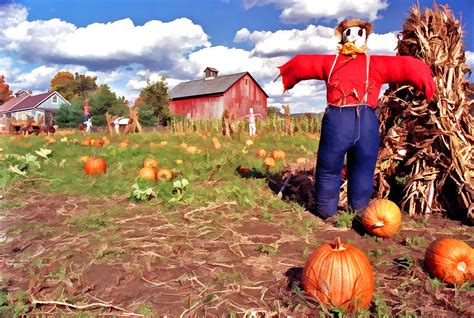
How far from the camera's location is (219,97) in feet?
149

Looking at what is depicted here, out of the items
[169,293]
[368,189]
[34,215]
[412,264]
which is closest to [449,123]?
[368,189]

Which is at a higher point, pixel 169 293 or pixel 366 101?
pixel 366 101

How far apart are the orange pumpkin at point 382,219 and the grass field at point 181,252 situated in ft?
0.32

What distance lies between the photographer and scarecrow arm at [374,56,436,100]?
5.04 m

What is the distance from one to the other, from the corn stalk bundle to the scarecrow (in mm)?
515

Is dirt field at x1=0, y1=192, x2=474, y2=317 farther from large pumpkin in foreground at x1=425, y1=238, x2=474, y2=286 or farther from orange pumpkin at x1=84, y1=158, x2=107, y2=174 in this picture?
orange pumpkin at x1=84, y1=158, x2=107, y2=174

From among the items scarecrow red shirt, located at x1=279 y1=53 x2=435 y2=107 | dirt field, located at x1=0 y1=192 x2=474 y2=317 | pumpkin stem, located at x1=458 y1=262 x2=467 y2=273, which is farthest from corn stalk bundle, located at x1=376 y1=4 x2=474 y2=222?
pumpkin stem, located at x1=458 y1=262 x2=467 y2=273

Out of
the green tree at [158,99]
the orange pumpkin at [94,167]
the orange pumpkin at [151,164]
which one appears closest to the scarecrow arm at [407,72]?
the orange pumpkin at [151,164]

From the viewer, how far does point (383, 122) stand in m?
6.00

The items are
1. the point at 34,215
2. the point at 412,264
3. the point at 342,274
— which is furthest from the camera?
the point at 34,215

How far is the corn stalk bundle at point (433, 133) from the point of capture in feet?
17.4

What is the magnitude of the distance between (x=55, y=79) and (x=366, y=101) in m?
69.3

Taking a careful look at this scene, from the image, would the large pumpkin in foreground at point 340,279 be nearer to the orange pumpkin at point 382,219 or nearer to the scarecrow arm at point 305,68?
the orange pumpkin at point 382,219

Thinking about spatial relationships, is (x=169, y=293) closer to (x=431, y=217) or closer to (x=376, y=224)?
(x=376, y=224)
